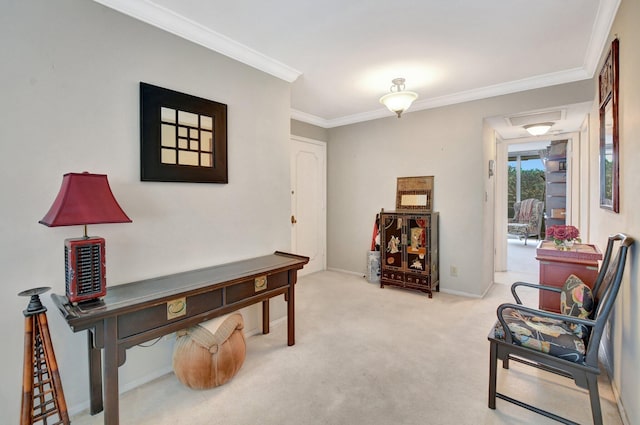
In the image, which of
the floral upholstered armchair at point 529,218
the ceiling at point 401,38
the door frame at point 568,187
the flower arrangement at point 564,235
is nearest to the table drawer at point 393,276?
the flower arrangement at point 564,235

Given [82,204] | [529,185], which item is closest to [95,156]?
[82,204]

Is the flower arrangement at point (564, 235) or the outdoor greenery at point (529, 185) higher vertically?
the outdoor greenery at point (529, 185)

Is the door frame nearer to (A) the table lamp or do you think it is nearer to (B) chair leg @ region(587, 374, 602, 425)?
(B) chair leg @ region(587, 374, 602, 425)

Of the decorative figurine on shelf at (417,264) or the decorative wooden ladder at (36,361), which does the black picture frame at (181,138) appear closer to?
the decorative wooden ladder at (36,361)

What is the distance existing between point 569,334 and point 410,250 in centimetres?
221

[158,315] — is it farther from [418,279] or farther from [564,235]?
[564,235]

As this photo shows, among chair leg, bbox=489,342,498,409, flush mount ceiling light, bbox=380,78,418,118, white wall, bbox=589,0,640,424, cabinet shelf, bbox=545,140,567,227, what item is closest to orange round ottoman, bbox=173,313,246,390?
chair leg, bbox=489,342,498,409

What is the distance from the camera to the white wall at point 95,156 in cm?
159

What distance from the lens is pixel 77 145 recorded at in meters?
1.77

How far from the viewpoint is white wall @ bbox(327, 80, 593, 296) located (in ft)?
12.0

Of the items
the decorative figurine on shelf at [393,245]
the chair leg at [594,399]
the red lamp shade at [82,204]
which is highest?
the red lamp shade at [82,204]

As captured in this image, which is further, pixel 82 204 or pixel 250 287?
pixel 250 287

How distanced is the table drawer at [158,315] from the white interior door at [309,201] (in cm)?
256

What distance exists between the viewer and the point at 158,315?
173 cm
